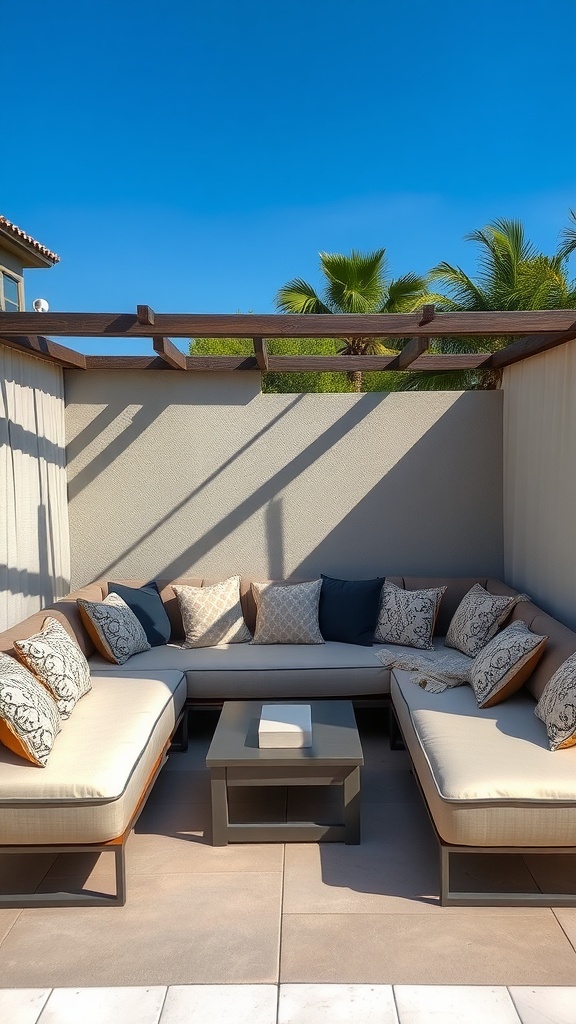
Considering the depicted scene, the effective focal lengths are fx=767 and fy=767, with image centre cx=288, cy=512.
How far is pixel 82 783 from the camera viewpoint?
114 inches

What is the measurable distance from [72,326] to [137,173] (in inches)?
425

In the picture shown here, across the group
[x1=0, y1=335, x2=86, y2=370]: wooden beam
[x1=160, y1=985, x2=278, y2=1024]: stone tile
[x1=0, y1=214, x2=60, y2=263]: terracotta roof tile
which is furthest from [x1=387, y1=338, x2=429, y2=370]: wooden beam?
[x1=0, y1=214, x2=60, y2=263]: terracotta roof tile

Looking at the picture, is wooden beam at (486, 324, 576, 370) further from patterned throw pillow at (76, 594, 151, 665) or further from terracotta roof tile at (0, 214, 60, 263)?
terracotta roof tile at (0, 214, 60, 263)

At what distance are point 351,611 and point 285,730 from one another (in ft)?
5.85

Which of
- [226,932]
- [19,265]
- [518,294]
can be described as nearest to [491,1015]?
[226,932]

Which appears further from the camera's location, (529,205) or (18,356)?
(529,205)

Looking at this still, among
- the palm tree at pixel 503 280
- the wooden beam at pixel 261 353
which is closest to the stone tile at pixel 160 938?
the wooden beam at pixel 261 353

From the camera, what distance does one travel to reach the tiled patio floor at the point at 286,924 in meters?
2.50

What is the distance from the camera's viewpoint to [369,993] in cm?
240

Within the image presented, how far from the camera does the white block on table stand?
3.50 meters

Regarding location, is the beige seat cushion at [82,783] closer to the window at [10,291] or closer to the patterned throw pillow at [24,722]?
the patterned throw pillow at [24,722]

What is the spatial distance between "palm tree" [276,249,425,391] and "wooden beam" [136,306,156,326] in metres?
5.52

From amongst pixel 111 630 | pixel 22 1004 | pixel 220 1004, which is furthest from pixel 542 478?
pixel 22 1004

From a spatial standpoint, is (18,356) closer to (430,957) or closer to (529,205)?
(430,957)
